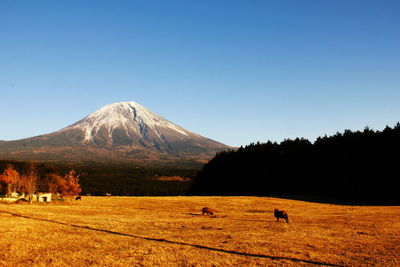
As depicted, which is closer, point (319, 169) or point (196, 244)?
point (196, 244)

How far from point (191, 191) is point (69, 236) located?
8415 cm

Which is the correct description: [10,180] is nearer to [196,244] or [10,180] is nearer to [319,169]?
[196,244]

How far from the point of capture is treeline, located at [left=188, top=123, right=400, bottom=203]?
5975 centimetres

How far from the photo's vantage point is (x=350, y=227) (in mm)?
26062

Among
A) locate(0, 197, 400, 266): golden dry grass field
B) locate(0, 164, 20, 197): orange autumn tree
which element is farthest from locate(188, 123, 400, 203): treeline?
locate(0, 164, 20, 197): orange autumn tree

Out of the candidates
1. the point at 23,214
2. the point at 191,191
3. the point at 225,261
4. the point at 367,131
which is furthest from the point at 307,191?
the point at 225,261

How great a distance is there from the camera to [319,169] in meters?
71.8

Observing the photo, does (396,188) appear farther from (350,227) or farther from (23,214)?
(23,214)

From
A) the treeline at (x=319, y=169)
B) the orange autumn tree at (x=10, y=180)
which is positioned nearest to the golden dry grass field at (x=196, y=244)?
the treeline at (x=319, y=169)

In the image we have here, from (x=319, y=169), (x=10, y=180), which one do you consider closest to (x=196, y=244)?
(x=10, y=180)

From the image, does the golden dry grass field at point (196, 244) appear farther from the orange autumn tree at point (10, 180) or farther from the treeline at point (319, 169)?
the orange autumn tree at point (10, 180)

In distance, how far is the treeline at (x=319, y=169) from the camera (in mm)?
59750

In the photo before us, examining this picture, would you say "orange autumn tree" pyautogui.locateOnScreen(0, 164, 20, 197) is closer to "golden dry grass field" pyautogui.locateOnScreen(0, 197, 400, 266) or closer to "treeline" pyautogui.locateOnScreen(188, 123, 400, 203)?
"golden dry grass field" pyautogui.locateOnScreen(0, 197, 400, 266)

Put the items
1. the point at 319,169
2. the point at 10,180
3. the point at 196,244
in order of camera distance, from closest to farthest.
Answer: the point at 196,244 → the point at 10,180 → the point at 319,169
